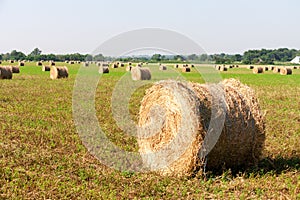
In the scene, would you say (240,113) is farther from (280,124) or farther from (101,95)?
(101,95)

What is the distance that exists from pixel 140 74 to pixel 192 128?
79.3ft

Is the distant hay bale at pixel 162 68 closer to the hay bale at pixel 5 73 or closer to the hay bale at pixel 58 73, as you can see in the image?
the hay bale at pixel 58 73

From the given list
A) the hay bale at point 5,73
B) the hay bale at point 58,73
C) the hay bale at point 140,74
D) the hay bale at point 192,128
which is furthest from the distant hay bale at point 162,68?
the hay bale at point 192,128

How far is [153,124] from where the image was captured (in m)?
8.09

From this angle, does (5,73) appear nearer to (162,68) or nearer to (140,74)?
(140,74)

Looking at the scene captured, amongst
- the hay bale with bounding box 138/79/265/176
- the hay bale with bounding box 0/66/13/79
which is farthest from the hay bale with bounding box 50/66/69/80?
the hay bale with bounding box 138/79/265/176

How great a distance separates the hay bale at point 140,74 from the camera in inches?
1236

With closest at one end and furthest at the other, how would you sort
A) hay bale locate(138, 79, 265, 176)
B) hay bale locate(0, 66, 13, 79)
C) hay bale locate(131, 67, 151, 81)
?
hay bale locate(138, 79, 265, 176) < hay bale locate(0, 66, 13, 79) < hay bale locate(131, 67, 151, 81)

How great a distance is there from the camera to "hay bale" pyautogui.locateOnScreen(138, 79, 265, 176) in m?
7.31

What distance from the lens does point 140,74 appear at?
31.3m

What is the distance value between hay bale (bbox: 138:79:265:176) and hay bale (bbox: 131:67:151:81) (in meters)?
23.1

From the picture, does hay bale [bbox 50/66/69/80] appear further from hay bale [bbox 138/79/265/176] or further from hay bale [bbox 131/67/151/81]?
hay bale [bbox 138/79/265/176]

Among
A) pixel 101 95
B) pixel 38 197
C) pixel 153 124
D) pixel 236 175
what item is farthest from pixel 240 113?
pixel 101 95

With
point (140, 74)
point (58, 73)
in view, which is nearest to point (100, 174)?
point (140, 74)
